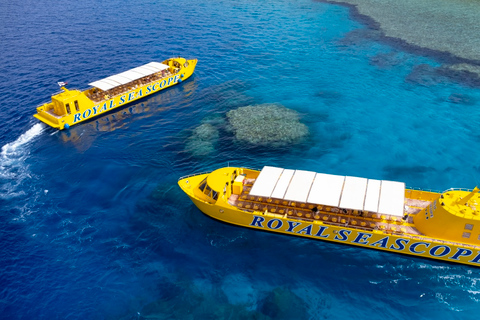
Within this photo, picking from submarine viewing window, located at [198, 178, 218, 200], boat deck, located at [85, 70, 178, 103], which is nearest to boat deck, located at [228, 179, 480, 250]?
submarine viewing window, located at [198, 178, 218, 200]

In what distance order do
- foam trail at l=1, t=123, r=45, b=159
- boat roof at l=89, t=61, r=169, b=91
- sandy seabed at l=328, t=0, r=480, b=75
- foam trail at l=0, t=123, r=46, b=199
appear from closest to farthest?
foam trail at l=0, t=123, r=46, b=199, foam trail at l=1, t=123, r=45, b=159, boat roof at l=89, t=61, r=169, b=91, sandy seabed at l=328, t=0, r=480, b=75

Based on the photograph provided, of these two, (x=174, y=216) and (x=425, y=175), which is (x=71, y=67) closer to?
(x=174, y=216)

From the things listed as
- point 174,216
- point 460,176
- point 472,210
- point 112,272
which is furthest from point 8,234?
point 460,176

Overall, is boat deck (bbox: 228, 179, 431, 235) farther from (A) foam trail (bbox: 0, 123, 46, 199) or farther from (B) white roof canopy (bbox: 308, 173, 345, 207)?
(A) foam trail (bbox: 0, 123, 46, 199)

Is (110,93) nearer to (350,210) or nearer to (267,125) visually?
(267,125)

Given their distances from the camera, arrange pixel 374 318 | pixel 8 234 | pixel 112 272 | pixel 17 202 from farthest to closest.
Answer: pixel 17 202, pixel 8 234, pixel 112 272, pixel 374 318

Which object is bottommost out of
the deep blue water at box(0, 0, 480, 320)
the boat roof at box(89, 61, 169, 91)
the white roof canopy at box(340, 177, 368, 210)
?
the deep blue water at box(0, 0, 480, 320)
